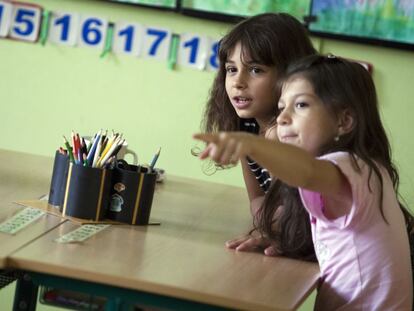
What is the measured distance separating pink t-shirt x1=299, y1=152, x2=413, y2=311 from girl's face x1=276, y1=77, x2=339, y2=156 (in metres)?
0.08

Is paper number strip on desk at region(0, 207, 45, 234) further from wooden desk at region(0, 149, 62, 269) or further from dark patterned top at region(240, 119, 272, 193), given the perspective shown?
dark patterned top at region(240, 119, 272, 193)

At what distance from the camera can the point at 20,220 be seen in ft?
5.44

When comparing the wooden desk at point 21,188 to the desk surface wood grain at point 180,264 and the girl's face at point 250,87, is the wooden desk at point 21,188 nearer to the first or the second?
the desk surface wood grain at point 180,264

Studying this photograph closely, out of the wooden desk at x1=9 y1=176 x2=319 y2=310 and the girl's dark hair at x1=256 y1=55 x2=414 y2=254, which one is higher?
the girl's dark hair at x1=256 y1=55 x2=414 y2=254

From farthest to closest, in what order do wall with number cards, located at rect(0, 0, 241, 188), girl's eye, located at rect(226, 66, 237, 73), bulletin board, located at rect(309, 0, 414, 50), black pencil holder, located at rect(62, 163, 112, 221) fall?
wall with number cards, located at rect(0, 0, 241, 188) < bulletin board, located at rect(309, 0, 414, 50) < girl's eye, located at rect(226, 66, 237, 73) < black pencil holder, located at rect(62, 163, 112, 221)

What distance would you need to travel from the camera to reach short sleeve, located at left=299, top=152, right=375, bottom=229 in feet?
4.84

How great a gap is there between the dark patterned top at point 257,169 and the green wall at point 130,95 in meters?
0.76

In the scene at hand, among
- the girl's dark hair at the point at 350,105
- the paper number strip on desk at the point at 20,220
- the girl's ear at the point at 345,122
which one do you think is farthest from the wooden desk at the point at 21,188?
the girl's ear at the point at 345,122

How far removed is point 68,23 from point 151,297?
1865 millimetres

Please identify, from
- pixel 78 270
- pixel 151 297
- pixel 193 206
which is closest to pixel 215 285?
pixel 151 297

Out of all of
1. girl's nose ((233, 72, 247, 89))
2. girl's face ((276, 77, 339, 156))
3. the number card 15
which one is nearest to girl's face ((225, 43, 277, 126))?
girl's nose ((233, 72, 247, 89))

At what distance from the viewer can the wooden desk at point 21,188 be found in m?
1.49

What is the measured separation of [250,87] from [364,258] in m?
0.66

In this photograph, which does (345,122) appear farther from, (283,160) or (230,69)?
(230,69)
